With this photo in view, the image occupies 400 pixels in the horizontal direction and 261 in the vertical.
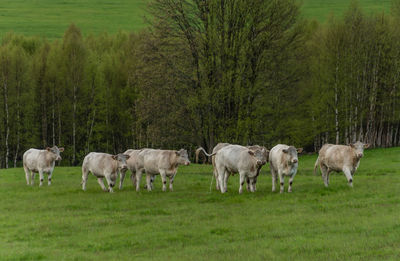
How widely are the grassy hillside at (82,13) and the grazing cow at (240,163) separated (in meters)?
104

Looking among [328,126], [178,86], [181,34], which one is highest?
[181,34]

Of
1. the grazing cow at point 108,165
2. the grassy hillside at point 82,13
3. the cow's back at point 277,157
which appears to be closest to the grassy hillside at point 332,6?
the grassy hillside at point 82,13

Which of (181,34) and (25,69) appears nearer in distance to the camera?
(181,34)

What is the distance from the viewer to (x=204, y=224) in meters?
13.6

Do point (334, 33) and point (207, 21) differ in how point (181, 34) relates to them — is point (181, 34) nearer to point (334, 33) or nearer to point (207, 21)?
point (207, 21)

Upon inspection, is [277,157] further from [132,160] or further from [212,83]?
[212,83]

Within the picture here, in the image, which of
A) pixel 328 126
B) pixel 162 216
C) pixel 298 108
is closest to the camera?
pixel 162 216

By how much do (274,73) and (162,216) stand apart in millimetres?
23998

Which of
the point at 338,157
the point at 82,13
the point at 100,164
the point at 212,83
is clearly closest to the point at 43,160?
the point at 100,164

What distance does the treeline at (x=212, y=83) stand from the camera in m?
35.0

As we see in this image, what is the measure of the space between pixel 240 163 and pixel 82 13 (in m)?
136

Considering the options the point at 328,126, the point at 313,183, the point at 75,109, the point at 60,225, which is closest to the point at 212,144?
the point at 313,183

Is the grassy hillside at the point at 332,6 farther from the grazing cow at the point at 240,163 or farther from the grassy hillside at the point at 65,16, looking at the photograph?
the grazing cow at the point at 240,163

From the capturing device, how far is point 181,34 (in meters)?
35.6
